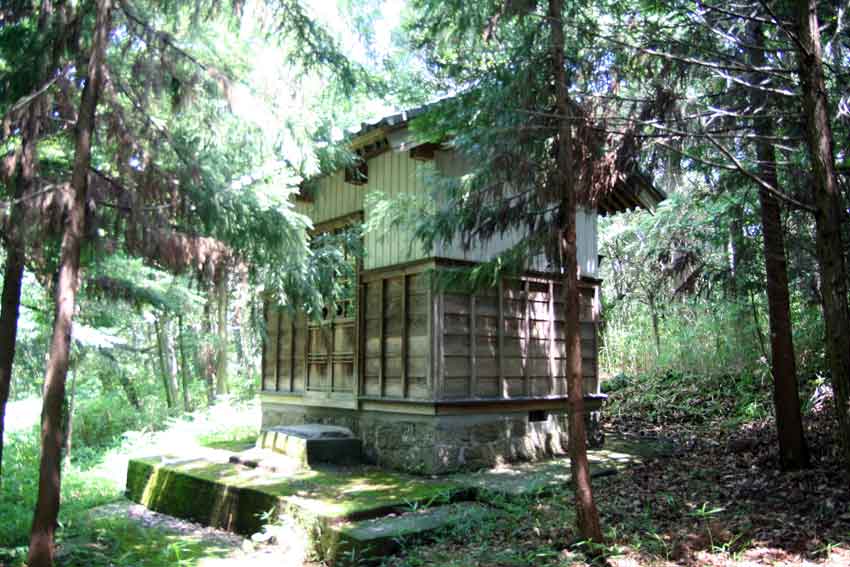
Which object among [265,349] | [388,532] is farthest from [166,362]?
[388,532]

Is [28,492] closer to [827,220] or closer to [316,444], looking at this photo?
[316,444]

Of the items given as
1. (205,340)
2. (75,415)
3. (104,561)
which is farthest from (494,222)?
(75,415)

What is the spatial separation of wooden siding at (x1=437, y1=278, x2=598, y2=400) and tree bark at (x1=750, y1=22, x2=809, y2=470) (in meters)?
3.65

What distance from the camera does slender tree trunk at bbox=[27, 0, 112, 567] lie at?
235 inches

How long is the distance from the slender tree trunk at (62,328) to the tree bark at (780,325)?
24.7 ft

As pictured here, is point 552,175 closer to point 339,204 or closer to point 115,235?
point 115,235

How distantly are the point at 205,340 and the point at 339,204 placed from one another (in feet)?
31.8

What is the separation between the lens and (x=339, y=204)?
12.0m

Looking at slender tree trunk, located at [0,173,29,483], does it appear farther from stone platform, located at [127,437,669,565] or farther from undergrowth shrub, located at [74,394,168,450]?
undergrowth shrub, located at [74,394,168,450]

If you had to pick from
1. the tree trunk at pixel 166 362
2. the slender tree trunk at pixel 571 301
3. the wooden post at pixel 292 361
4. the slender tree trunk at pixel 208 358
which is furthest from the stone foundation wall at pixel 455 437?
the tree trunk at pixel 166 362

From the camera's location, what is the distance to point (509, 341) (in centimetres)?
1062

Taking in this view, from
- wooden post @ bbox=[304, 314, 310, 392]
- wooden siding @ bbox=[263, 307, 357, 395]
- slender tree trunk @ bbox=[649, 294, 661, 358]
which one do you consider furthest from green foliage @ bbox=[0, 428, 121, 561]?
slender tree trunk @ bbox=[649, 294, 661, 358]

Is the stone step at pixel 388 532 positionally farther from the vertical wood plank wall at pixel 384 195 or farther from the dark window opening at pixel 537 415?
the vertical wood plank wall at pixel 384 195

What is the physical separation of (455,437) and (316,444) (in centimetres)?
219
